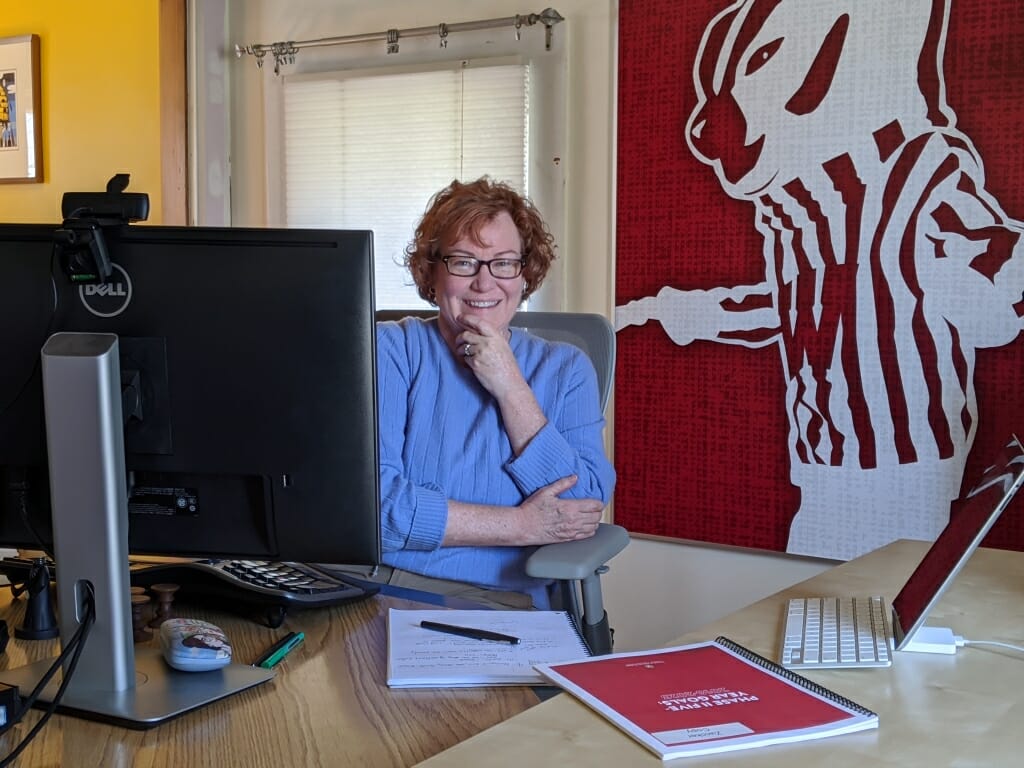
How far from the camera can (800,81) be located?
8.27 ft

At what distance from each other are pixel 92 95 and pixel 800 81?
2.51 metres

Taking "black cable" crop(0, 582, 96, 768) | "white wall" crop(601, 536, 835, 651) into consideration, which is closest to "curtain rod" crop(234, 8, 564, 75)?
"white wall" crop(601, 536, 835, 651)

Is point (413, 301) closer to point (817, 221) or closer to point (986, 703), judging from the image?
point (817, 221)

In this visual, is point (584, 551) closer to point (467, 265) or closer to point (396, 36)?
point (467, 265)

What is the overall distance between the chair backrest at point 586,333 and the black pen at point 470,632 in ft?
2.92

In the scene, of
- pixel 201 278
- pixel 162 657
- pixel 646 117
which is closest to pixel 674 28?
pixel 646 117

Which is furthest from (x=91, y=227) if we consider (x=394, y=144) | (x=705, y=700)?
(x=394, y=144)

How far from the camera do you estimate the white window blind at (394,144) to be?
3.03 metres

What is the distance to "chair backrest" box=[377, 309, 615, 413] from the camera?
209cm

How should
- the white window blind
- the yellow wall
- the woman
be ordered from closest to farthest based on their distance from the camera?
the woman → the white window blind → the yellow wall

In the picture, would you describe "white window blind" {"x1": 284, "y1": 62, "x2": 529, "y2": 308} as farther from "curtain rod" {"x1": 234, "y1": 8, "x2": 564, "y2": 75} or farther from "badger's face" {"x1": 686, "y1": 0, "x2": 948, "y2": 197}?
"badger's face" {"x1": 686, "y1": 0, "x2": 948, "y2": 197}

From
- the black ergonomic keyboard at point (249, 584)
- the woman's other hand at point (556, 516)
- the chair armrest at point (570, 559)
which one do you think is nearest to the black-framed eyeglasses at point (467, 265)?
the woman's other hand at point (556, 516)

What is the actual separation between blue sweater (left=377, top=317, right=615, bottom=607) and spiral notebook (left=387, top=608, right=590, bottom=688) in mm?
423

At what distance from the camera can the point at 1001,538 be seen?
7.68 feet
